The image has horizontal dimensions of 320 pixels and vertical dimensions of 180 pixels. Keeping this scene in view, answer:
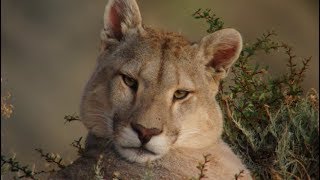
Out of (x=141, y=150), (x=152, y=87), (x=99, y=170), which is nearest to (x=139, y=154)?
(x=141, y=150)

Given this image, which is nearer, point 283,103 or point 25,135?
point 283,103

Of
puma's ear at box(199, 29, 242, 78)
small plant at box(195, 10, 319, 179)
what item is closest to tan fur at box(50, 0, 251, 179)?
puma's ear at box(199, 29, 242, 78)

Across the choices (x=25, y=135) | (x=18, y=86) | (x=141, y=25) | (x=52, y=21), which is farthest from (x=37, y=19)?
(x=141, y=25)

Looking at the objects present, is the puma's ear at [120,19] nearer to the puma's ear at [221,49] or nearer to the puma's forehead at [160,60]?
the puma's forehead at [160,60]

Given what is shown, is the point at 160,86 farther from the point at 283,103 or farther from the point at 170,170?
the point at 283,103

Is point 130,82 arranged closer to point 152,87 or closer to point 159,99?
point 152,87

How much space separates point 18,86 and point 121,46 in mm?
10683

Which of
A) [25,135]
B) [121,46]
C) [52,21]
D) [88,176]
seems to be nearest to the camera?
[88,176]

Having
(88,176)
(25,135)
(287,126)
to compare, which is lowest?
(25,135)

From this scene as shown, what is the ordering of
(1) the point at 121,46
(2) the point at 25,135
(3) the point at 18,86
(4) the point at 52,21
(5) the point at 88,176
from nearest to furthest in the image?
(5) the point at 88,176
(1) the point at 121,46
(2) the point at 25,135
(3) the point at 18,86
(4) the point at 52,21

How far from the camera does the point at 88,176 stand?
29.7 feet

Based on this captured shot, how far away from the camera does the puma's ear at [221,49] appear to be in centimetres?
984

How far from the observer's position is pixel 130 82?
9.44m

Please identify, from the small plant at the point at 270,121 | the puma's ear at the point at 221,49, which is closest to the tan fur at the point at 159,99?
the puma's ear at the point at 221,49
